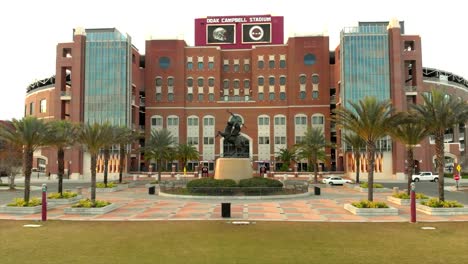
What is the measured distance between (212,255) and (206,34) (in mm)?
86243

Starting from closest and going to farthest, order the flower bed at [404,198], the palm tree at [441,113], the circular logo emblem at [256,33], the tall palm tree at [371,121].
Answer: the palm tree at [441,113]
the tall palm tree at [371,121]
the flower bed at [404,198]
the circular logo emblem at [256,33]

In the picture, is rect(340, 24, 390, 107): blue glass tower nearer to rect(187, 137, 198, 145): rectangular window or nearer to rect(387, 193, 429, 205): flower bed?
rect(187, 137, 198, 145): rectangular window

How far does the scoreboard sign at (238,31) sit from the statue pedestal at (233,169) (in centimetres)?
5689

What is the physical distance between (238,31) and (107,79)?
103 feet

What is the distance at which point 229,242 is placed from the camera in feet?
51.3

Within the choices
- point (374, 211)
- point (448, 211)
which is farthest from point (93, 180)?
point (448, 211)

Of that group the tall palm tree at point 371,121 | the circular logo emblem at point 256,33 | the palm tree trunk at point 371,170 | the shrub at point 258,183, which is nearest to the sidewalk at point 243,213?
the palm tree trunk at point 371,170

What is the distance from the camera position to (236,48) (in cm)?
9412

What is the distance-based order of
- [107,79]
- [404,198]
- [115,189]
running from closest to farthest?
[404,198] → [115,189] → [107,79]

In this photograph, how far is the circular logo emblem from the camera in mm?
94625

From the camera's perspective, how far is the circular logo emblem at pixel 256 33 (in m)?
94.6

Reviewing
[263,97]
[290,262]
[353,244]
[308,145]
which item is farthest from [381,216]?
[263,97]

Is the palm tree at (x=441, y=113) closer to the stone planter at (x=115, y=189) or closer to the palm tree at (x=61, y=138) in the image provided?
the palm tree at (x=61, y=138)

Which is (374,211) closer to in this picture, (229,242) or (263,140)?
(229,242)
